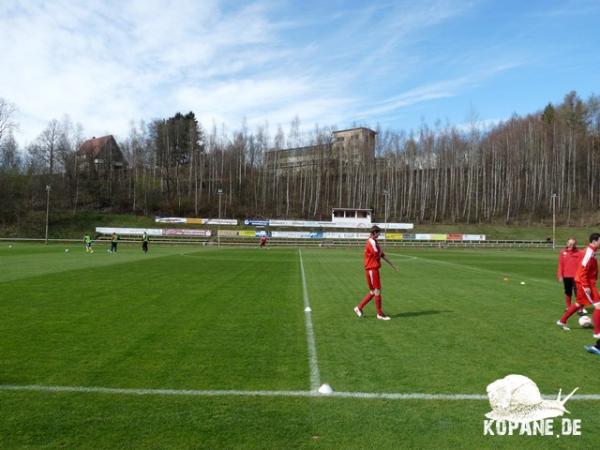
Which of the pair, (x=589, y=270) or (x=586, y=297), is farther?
(x=586, y=297)

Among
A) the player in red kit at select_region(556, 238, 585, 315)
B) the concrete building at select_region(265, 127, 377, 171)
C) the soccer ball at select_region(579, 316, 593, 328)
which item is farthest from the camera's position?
the concrete building at select_region(265, 127, 377, 171)

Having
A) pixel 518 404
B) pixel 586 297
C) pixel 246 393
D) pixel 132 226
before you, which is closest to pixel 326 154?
pixel 132 226

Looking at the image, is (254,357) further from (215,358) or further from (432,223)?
(432,223)

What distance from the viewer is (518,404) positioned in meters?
4.37

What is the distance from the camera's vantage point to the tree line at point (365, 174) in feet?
262

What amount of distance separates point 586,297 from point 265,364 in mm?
6133

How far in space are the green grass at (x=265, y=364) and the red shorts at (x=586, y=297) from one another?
66 cm

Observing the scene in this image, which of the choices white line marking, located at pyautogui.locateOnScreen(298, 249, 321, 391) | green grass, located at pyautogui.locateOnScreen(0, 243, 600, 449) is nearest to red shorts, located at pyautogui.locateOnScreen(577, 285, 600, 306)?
green grass, located at pyautogui.locateOnScreen(0, 243, 600, 449)

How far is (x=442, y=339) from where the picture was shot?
Answer: 762cm

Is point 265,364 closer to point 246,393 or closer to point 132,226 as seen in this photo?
point 246,393

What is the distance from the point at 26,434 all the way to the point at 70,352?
2.86m

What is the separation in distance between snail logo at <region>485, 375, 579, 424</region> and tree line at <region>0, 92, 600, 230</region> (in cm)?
7705

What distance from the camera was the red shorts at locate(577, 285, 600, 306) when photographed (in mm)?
7465

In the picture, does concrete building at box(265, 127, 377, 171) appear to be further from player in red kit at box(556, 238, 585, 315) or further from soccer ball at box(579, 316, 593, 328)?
soccer ball at box(579, 316, 593, 328)
